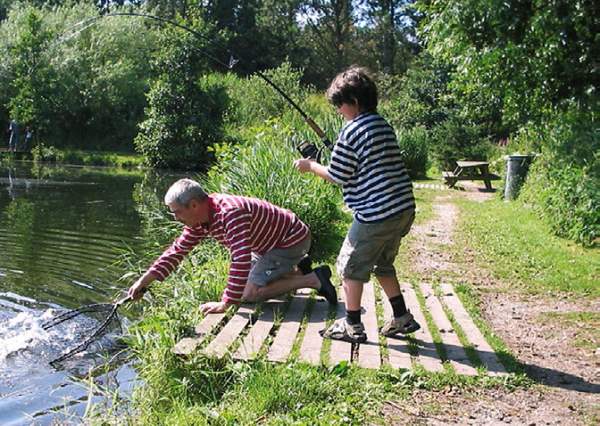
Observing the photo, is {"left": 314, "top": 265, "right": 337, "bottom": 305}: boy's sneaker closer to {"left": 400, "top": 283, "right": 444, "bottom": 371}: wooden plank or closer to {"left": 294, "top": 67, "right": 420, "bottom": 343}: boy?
{"left": 400, "top": 283, "right": 444, "bottom": 371}: wooden plank

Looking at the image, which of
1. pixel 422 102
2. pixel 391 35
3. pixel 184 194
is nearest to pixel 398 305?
pixel 184 194

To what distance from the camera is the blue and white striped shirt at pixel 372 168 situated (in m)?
3.90

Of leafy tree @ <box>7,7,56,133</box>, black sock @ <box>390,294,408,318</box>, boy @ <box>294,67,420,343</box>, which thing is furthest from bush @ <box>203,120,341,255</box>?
leafy tree @ <box>7,7,56,133</box>

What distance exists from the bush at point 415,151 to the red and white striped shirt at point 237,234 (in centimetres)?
1361

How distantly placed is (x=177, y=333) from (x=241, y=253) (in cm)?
62

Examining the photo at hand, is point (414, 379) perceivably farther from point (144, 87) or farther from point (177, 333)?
point (144, 87)

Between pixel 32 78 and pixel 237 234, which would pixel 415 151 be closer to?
pixel 237 234

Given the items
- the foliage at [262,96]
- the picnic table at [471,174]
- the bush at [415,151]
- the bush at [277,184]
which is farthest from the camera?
the foliage at [262,96]

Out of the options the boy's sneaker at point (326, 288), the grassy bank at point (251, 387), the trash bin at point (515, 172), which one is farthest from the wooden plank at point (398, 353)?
the trash bin at point (515, 172)

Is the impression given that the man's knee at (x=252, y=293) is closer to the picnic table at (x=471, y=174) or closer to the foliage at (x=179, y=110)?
the picnic table at (x=471, y=174)

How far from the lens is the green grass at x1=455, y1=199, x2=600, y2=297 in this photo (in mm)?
6102

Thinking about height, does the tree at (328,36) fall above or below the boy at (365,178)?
above

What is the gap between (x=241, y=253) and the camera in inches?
167

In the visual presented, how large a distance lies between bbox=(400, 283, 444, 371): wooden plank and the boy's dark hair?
1.47 metres
